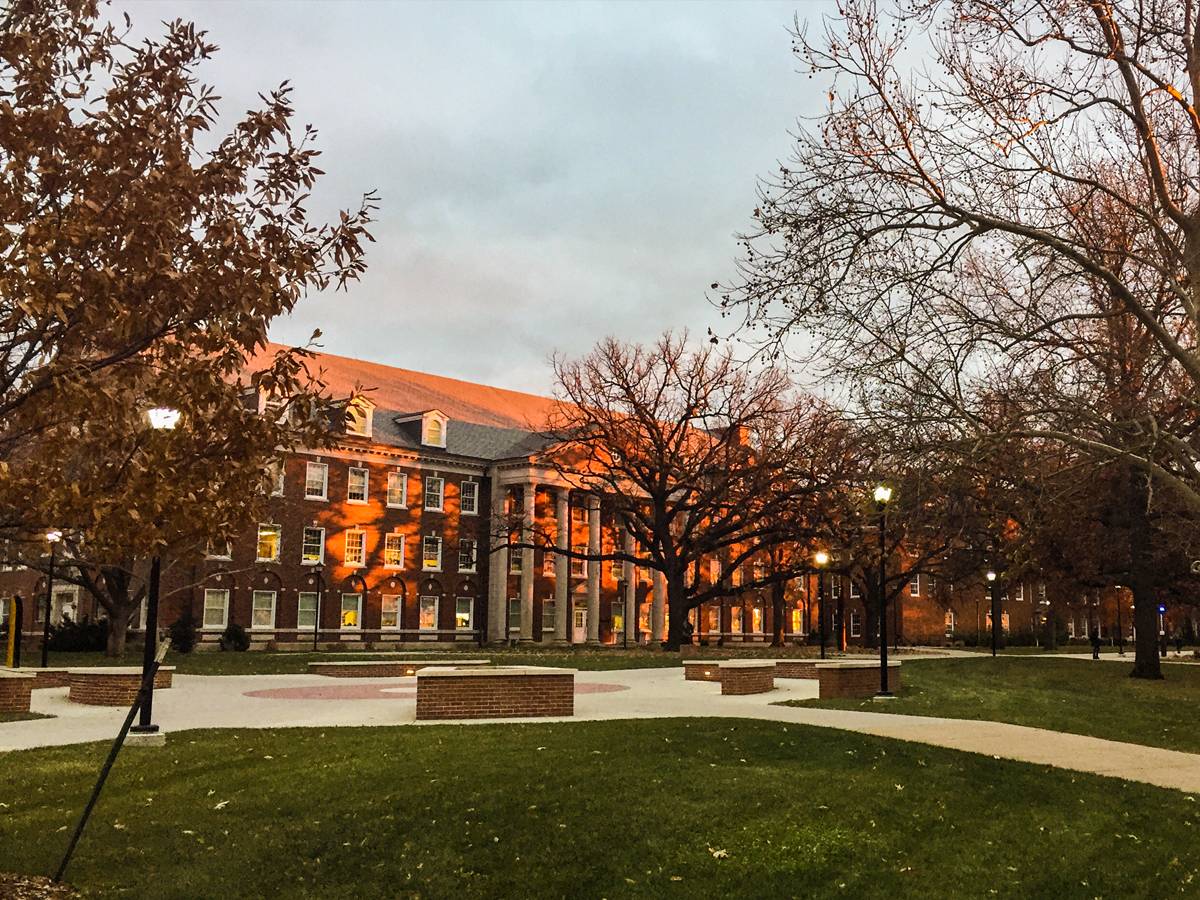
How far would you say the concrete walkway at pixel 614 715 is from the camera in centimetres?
1309

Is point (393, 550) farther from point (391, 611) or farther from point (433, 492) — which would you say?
point (433, 492)

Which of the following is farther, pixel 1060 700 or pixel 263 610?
pixel 263 610

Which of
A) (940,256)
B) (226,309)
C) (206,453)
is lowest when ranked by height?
(206,453)

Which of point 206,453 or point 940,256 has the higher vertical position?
point 940,256

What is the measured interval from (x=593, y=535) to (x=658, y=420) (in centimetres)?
2075

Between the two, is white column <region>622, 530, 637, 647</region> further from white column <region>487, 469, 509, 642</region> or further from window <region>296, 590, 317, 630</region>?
window <region>296, 590, 317, 630</region>

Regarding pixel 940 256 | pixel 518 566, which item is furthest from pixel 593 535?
A: pixel 940 256

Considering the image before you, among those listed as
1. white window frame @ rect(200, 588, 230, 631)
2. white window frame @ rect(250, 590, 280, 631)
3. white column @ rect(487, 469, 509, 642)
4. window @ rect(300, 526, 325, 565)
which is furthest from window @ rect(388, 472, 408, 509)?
white window frame @ rect(200, 588, 230, 631)

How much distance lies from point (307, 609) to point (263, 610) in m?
2.39

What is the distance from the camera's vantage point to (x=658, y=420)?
47062 mm

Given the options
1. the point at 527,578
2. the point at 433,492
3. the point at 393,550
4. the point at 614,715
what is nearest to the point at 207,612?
the point at 393,550

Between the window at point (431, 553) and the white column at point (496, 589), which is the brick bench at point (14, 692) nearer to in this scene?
the window at point (431, 553)

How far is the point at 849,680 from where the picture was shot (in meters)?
21.4

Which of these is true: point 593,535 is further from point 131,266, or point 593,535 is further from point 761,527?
point 131,266
